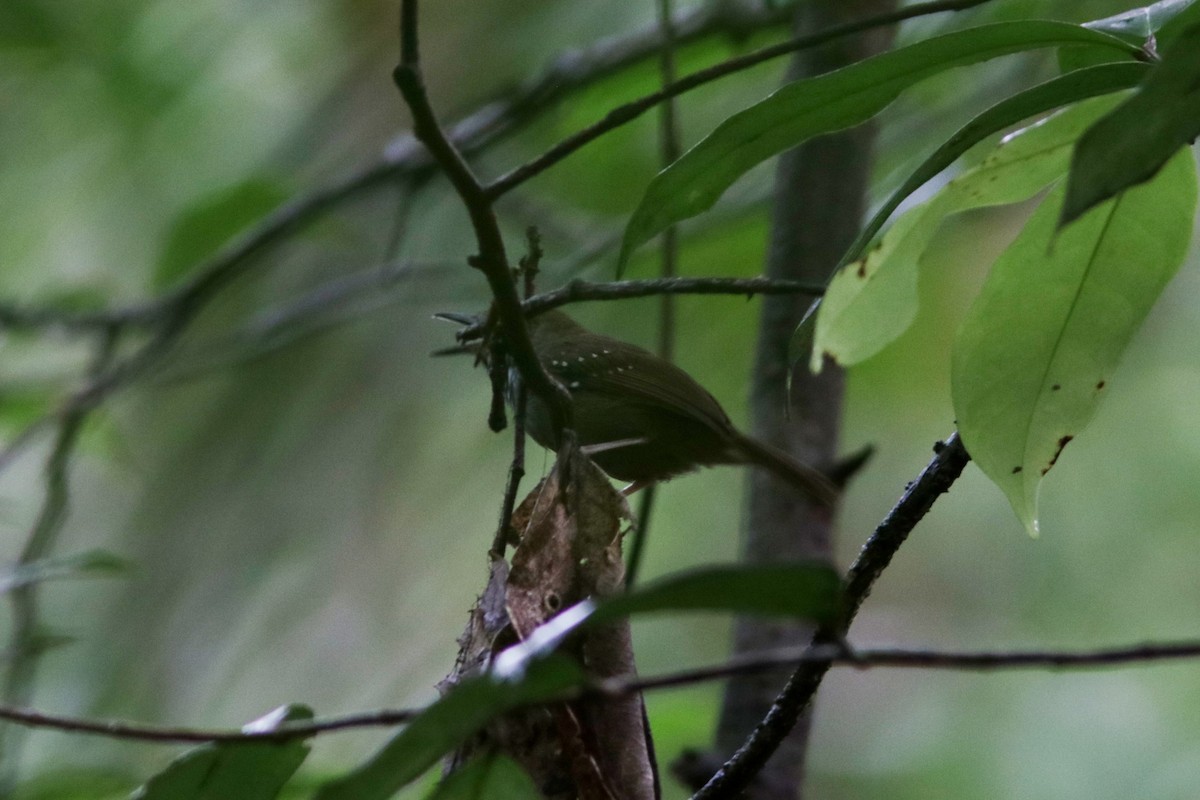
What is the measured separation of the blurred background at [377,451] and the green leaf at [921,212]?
267 cm

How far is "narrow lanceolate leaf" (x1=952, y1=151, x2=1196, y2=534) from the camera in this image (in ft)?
3.90

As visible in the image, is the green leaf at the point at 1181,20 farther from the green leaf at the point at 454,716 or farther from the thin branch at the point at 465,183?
the green leaf at the point at 454,716

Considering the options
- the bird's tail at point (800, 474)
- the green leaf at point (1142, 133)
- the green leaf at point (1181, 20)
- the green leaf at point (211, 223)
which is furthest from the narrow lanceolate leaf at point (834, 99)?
the green leaf at point (211, 223)

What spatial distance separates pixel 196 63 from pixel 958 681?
13.6 feet

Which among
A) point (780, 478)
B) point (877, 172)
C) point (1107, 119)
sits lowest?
point (1107, 119)

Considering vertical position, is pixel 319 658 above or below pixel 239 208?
below

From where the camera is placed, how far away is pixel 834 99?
114 centimetres

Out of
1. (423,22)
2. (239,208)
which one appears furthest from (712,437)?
(423,22)

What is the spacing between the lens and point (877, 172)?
13.0 ft

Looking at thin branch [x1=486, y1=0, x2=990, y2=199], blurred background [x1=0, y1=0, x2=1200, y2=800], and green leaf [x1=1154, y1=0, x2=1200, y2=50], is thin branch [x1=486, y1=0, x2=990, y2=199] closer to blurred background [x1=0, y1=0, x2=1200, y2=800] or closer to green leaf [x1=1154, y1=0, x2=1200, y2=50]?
green leaf [x1=1154, y1=0, x2=1200, y2=50]

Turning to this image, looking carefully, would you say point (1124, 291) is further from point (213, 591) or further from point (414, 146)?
point (213, 591)

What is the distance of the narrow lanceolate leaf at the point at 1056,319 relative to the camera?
119 centimetres

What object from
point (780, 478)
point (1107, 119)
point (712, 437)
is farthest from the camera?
point (712, 437)

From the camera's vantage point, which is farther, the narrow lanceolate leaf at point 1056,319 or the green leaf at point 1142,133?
the narrow lanceolate leaf at point 1056,319
